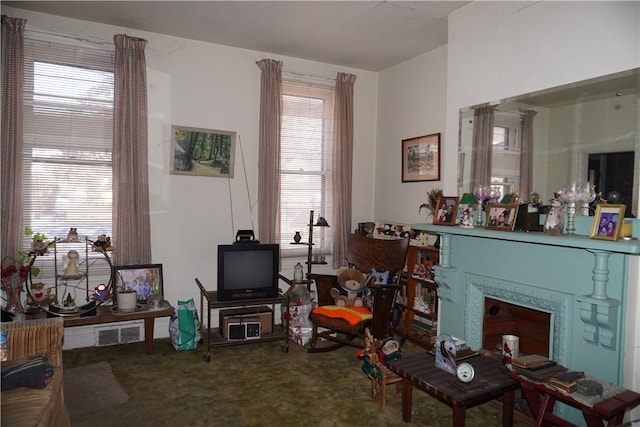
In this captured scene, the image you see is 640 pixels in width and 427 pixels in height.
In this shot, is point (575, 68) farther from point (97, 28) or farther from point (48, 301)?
point (48, 301)

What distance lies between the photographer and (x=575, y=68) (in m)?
2.60

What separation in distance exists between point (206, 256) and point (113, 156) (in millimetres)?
1267

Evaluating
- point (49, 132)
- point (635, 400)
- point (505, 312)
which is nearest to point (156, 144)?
point (49, 132)

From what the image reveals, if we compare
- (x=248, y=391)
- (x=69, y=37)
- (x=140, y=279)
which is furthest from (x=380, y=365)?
(x=69, y=37)

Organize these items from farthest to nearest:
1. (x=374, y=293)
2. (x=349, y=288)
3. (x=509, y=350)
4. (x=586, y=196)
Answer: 1. (x=349, y=288)
2. (x=374, y=293)
3. (x=509, y=350)
4. (x=586, y=196)

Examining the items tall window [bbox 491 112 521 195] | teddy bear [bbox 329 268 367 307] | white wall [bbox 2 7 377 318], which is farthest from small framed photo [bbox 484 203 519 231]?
white wall [bbox 2 7 377 318]

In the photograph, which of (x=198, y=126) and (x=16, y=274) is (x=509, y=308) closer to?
(x=198, y=126)

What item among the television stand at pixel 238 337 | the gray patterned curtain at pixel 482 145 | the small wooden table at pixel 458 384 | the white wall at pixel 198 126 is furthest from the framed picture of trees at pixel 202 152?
the small wooden table at pixel 458 384

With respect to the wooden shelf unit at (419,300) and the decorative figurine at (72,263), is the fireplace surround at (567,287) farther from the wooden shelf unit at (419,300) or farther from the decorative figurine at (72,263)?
the decorative figurine at (72,263)

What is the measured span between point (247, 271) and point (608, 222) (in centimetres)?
273

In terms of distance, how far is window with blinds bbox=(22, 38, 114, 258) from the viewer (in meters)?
3.70

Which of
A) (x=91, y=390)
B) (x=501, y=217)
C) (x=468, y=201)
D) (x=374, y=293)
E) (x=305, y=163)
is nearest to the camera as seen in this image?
(x=501, y=217)

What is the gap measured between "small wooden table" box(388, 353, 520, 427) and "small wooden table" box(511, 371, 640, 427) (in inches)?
4.5

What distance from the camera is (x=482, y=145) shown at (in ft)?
10.7
